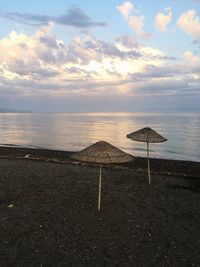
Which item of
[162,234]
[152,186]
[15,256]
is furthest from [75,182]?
[15,256]

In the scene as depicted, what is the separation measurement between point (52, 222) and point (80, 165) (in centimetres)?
1132

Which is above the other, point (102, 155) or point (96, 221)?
point (102, 155)

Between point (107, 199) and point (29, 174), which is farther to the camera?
point (29, 174)

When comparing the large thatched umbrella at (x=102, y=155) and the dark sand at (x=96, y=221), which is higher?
the large thatched umbrella at (x=102, y=155)

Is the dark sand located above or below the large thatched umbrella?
below

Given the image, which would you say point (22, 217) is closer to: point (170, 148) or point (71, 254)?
point (71, 254)

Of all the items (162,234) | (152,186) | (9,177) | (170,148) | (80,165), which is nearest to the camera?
(162,234)

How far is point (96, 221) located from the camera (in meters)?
10.9

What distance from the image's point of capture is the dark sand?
8469 mm

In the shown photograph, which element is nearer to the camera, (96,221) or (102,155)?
(96,221)

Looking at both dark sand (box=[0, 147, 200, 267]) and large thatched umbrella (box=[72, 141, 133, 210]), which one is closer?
dark sand (box=[0, 147, 200, 267])

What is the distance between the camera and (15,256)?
832cm

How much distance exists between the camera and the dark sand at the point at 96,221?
8469 mm

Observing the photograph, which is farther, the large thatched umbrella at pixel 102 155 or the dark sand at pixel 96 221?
the large thatched umbrella at pixel 102 155
